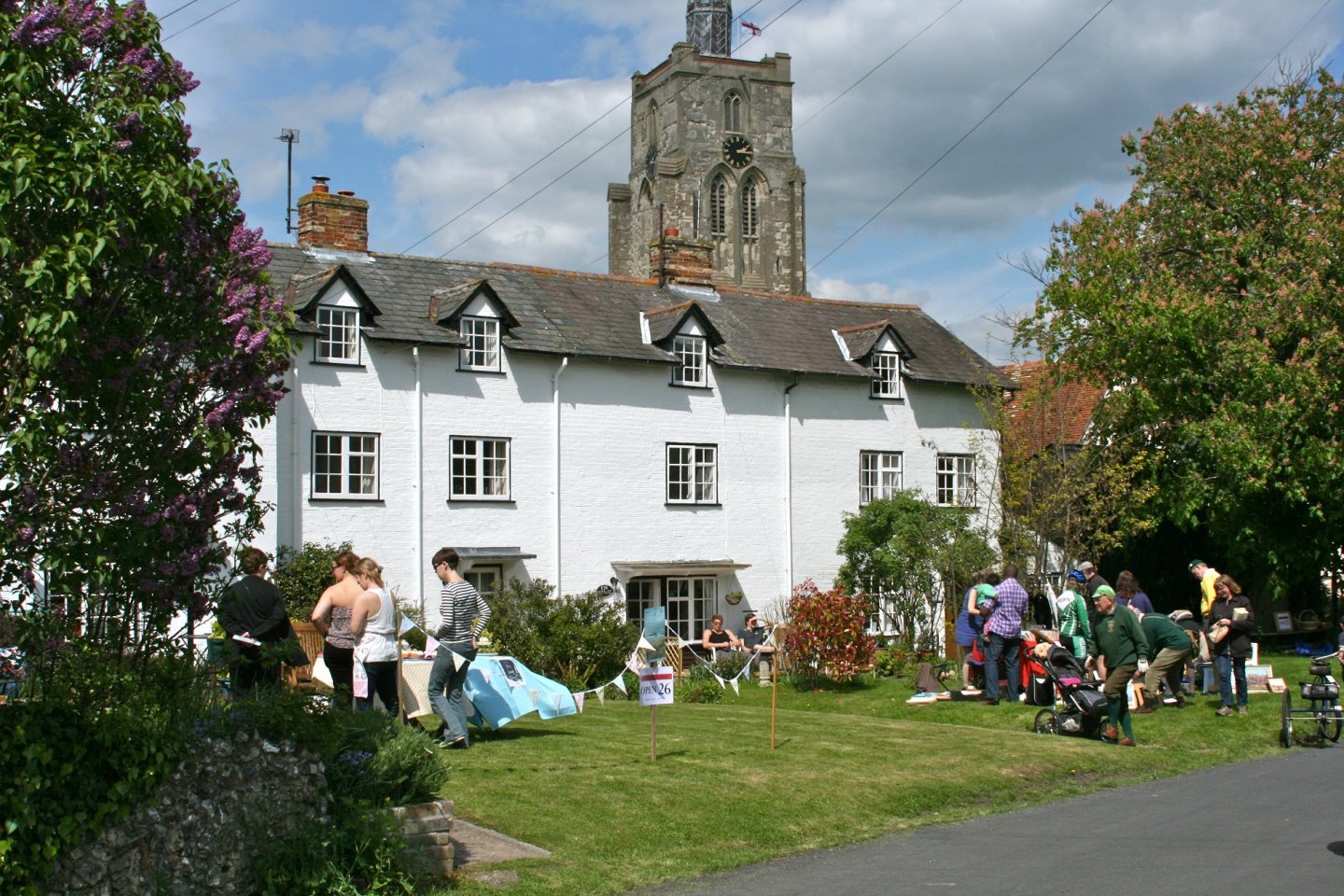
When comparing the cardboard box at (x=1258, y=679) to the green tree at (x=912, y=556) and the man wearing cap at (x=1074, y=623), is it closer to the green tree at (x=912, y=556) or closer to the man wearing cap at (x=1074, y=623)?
the man wearing cap at (x=1074, y=623)

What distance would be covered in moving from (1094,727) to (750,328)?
61.9ft

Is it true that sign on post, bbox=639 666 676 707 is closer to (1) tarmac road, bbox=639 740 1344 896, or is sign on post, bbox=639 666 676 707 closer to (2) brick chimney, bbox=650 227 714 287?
(1) tarmac road, bbox=639 740 1344 896

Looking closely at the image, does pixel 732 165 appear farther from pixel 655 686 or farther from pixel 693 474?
pixel 655 686

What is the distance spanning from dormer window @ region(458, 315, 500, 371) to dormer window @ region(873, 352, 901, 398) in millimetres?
10116

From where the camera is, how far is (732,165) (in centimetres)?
8825

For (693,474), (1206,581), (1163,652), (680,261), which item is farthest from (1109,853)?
(680,261)

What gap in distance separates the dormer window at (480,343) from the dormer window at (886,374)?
10116 mm

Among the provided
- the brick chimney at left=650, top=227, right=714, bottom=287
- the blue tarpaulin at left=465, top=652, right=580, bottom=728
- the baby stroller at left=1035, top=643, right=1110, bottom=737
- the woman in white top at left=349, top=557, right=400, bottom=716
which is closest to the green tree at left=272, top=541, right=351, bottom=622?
the blue tarpaulin at left=465, top=652, right=580, bottom=728

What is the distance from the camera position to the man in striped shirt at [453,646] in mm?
13906

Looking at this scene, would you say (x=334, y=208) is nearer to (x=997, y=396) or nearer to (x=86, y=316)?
(x=997, y=396)

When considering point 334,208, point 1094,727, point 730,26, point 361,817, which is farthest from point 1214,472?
point 730,26

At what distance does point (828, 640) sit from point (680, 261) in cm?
1451

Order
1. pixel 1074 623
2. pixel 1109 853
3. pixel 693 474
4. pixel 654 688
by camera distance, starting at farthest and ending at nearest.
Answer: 1. pixel 693 474
2. pixel 1074 623
3. pixel 654 688
4. pixel 1109 853

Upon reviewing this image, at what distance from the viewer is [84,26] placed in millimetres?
7918
